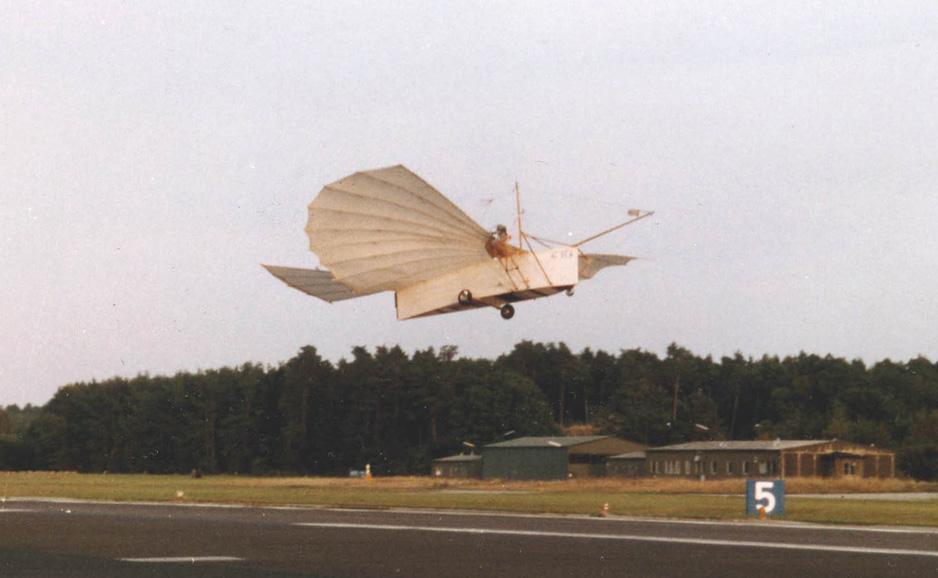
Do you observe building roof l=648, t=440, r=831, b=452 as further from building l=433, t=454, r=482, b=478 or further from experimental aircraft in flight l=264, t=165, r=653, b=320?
experimental aircraft in flight l=264, t=165, r=653, b=320

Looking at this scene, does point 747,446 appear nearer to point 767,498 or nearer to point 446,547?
point 767,498

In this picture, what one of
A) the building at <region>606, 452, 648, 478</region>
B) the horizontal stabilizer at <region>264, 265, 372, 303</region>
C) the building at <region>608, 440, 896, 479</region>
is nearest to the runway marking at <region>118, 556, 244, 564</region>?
the horizontal stabilizer at <region>264, 265, 372, 303</region>

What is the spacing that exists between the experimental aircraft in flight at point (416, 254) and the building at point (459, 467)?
9427 centimetres

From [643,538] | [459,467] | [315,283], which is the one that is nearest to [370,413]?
[459,467]

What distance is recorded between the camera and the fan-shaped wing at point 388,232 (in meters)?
23.5

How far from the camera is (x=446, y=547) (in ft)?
88.5

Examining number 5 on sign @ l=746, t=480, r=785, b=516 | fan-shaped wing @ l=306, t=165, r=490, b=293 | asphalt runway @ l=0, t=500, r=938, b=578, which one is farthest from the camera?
number 5 on sign @ l=746, t=480, r=785, b=516

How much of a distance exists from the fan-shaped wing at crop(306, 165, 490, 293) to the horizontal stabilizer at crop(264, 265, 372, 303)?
1.51 ft

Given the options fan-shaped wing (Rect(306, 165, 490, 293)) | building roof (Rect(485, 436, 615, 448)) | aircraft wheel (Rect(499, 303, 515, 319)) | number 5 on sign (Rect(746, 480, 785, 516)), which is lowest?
building roof (Rect(485, 436, 615, 448))

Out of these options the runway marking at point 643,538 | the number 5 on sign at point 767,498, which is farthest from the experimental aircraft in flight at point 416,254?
the number 5 on sign at point 767,498

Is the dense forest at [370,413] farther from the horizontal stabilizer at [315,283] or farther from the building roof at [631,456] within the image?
the horizontal stabilizer at [315,283]

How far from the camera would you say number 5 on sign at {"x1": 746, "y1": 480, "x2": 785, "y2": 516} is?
1644 inches

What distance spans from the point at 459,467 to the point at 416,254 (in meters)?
99.5

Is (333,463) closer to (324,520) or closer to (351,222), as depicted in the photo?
(324,520)
